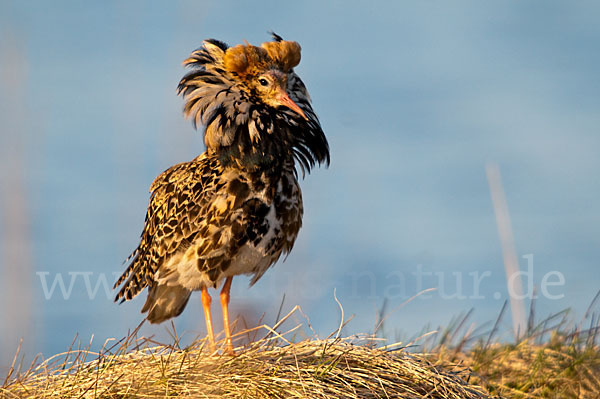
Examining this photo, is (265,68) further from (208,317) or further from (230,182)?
(208,317)

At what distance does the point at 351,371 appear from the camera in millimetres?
5473

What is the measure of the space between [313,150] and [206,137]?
104 centimetres

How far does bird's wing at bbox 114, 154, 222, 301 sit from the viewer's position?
6324 mm

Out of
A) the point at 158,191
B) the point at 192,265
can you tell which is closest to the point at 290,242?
the point at 192,265

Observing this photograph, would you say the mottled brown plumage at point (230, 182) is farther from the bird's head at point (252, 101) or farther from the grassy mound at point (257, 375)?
the grassy mound at point (257, 375)

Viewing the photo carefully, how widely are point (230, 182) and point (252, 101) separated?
858 millimetres

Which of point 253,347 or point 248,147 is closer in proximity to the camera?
point 253,347

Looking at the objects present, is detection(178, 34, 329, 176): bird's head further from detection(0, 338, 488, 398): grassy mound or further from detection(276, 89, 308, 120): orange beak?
detection(0, 338, 488, 398): grassy mound

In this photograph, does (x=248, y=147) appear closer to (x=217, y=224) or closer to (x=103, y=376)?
(x=217, y=224)

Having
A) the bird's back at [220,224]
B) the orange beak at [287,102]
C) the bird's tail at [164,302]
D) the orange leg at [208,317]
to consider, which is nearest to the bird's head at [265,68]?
the orange beak at [287,102]

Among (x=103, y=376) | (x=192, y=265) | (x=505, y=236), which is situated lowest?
(x=103, y=376)

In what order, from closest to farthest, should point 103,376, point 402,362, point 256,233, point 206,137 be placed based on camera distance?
point 103,376, point 402,362, point 256,233, point 206,137

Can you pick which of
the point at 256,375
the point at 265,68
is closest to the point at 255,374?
the point at 256,375

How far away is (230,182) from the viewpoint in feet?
20.6
